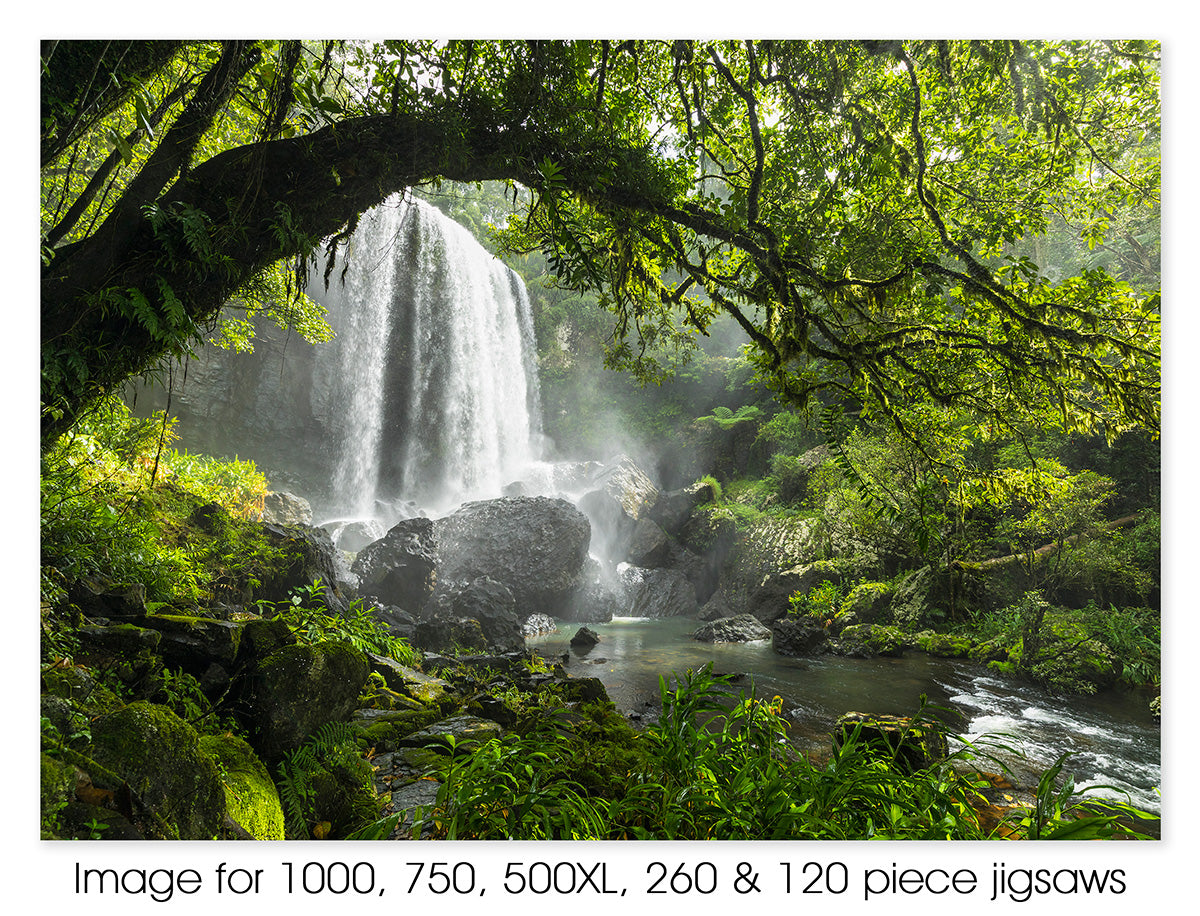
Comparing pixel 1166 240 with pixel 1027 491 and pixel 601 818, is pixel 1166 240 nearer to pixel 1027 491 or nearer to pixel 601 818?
pixel 1027 491

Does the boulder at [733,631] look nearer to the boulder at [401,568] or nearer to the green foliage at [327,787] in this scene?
the boulder at [401,568]

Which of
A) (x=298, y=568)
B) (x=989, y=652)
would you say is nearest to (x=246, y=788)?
(x=298, y=568)

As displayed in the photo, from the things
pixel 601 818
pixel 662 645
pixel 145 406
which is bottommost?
pixel 662 645

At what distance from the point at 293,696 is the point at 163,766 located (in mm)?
562

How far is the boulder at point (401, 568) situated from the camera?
298 inches

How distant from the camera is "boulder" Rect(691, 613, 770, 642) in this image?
7426mm

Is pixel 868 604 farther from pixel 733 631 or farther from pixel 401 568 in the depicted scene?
pixel 401 568

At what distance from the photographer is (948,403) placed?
3.10 metres

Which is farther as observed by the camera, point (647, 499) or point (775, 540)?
point (647, 499)

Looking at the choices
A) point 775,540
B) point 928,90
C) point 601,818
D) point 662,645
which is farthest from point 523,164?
point 775,540

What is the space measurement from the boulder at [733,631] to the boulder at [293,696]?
238 inches

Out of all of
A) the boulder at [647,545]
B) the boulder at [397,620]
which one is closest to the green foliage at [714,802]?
the boulder at [397,620]

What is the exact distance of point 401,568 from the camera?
7.68 metres

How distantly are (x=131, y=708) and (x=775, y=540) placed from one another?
28.4 ft
